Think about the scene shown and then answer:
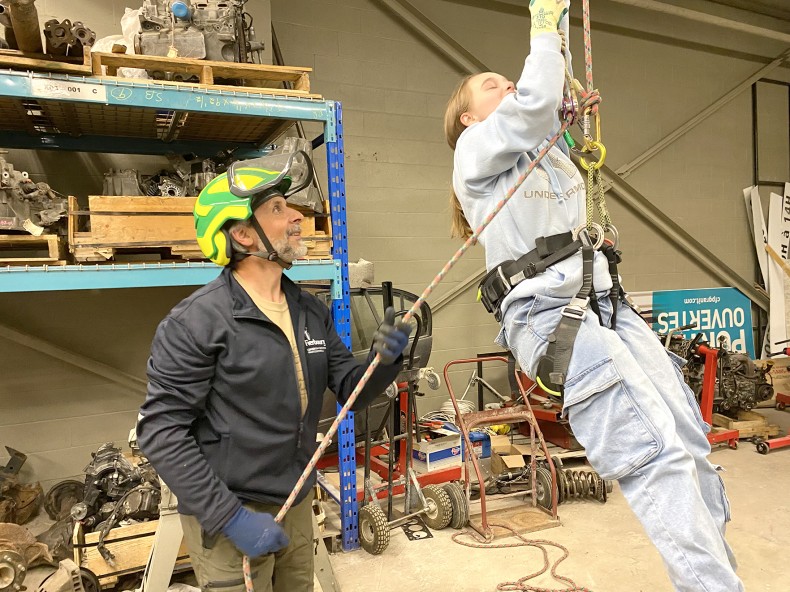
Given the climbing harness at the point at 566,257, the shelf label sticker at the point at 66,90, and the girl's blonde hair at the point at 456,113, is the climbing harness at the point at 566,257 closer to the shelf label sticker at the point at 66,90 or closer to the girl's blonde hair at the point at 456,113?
the girl's blonde hair at the point at 456,113

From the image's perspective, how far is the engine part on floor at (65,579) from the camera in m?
2.81

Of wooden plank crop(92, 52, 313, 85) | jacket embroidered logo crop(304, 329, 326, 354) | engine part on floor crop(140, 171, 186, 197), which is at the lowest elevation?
jacket embroidered logo crop(304, 329, 326, 354)

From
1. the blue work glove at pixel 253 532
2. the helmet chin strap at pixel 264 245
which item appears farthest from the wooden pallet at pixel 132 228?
the blue work glove at pixel 253 532

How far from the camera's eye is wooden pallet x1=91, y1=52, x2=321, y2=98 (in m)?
2.95

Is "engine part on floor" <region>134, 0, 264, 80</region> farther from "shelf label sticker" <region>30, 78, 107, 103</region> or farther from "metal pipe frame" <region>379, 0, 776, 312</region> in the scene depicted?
"metal pipe frame" <region>379, 0, 776, 312</region>

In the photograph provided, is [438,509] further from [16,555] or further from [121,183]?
[121,183]

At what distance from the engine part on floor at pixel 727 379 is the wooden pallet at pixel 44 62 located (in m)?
5.32

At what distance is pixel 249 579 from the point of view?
1752 mm

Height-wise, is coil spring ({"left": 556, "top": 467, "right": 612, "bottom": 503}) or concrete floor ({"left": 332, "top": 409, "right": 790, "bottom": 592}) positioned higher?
coil spring ({"left": 556, "top": 467, "right": 612, "bottom": 503})

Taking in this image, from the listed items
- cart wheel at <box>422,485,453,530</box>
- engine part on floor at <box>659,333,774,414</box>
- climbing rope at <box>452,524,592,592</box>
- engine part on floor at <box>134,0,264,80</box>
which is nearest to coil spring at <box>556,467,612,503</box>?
climbing rope at <box>452,524,592,592</box>

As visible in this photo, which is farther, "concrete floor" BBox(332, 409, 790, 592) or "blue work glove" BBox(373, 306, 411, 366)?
"concrete floor" BBox(332, 409, 790, 592)

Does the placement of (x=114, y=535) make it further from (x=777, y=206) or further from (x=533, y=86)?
(x=777, y=206)

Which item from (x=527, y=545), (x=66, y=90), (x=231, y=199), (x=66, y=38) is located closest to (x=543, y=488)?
(x=527, y=545)

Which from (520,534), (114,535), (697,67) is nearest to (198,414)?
(114,535)
